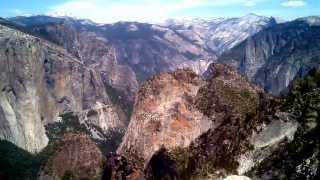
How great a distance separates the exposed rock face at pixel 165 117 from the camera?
168375 mm

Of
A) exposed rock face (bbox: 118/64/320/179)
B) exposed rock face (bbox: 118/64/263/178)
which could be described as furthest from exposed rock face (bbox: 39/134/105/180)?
exposed rock face (bbox: 118/64/320/179)

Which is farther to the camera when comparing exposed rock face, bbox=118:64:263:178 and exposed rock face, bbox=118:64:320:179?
exposed rock face, bbox=118:64:263:178

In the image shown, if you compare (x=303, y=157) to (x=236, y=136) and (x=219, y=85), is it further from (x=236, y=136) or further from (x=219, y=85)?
(x=219, y=85)

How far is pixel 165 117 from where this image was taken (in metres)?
176

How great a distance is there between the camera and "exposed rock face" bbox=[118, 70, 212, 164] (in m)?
168

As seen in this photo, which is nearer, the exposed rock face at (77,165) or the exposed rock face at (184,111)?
the exposed rock face at (184,111)

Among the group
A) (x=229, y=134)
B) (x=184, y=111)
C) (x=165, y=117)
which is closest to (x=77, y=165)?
(x=165, y=117)

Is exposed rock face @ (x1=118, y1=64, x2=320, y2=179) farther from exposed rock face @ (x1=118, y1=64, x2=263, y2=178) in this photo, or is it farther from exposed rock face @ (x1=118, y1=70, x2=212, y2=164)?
exposed rock face @ (x1=118, y1=70, x2=212, y2=164)

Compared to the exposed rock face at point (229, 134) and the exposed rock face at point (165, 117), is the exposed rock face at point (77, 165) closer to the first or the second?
the exposed rock face at point (165, 117)

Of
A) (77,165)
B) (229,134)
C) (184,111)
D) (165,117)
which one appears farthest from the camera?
(77,165)

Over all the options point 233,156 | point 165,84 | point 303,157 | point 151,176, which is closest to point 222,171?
point 233,156

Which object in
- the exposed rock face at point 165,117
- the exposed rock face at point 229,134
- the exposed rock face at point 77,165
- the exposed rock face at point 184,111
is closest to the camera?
the exposed rock face at point 229,134

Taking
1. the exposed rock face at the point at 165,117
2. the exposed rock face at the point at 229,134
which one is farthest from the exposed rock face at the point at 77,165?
the exposed rock face at the point at 229,134

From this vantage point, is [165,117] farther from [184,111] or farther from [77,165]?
[77,165]
